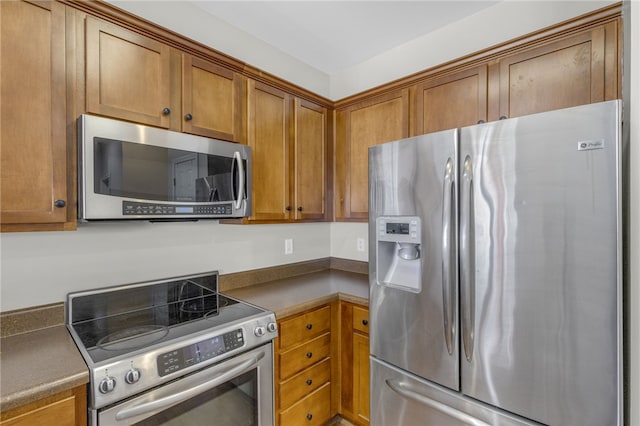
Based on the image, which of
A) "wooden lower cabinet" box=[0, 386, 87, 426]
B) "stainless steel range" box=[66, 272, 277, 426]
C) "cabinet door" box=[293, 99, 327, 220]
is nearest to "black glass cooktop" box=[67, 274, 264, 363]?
"stainless steel range" box=[66, 272, 277, 426]

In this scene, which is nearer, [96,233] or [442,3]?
[96,233]

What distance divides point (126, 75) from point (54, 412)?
53.1 inches

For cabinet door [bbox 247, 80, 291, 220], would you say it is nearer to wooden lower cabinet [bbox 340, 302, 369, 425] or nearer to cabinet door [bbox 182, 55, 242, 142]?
cabinet door [bbox 182, 55, 242, 142]

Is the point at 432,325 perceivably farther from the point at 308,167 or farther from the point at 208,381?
the point at 308,167

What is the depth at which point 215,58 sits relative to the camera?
1705 millimetres

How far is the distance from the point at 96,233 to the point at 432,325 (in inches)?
68.5

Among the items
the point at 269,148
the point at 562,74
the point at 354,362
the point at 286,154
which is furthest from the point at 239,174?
the point at 562,74

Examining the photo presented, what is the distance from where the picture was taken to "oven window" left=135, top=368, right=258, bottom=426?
122 centimetres

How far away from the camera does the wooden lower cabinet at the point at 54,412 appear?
2.96 feet

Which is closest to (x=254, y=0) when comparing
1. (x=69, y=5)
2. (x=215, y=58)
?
(x=215, y=58)

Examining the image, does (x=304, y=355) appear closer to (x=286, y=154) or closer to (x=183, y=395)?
(x=183, y=395)

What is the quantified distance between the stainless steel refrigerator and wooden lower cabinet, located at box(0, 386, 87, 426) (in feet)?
4.25

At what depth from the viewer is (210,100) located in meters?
1.70

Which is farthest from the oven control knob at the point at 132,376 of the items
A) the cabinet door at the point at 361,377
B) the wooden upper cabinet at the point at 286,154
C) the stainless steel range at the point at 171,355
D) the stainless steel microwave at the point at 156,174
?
the cabinet door at the point at 361,377
